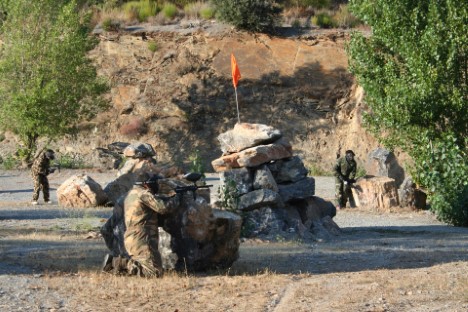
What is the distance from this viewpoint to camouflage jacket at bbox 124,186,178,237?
1024cm

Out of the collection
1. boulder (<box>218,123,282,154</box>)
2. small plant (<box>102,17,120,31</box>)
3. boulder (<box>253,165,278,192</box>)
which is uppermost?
small plant (<box>102,17,120,31</box>)

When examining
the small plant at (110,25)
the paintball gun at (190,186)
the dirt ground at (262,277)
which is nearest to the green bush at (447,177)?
the dirt ground at (262,277)

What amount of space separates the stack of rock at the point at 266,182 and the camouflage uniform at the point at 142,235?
14.4 ft

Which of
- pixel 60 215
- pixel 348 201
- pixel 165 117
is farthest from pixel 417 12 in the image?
pixel 165 117

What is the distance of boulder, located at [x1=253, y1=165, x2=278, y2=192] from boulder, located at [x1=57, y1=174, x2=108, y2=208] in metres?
6.26

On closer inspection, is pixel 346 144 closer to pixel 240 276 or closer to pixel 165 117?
pixel 165 117

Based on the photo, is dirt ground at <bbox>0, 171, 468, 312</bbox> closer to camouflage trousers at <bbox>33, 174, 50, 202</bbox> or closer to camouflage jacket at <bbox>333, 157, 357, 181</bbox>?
camouflage trousers at <bbox>33, 174, 50, 202</bbox>

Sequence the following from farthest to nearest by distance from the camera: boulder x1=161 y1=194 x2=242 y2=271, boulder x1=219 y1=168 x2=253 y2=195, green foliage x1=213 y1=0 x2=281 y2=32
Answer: green foliage x1=213 y1=0 x2=281 y2=32 < boulder x1=219 y1=168 x2=253 y2=195 < boulder x1=161 y1=194 x2=242 y2=271

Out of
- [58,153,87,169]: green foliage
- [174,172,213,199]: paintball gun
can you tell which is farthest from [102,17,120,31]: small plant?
[174,172,213,199]: paintball gun

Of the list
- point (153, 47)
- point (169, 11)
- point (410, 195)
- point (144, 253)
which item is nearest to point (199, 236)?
point (144, 253)

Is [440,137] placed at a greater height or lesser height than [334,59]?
lesser

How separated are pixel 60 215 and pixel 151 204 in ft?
28.0

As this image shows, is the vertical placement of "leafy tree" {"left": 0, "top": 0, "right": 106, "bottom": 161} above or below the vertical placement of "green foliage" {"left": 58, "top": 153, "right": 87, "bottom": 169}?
above

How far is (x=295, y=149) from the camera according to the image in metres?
37.6
